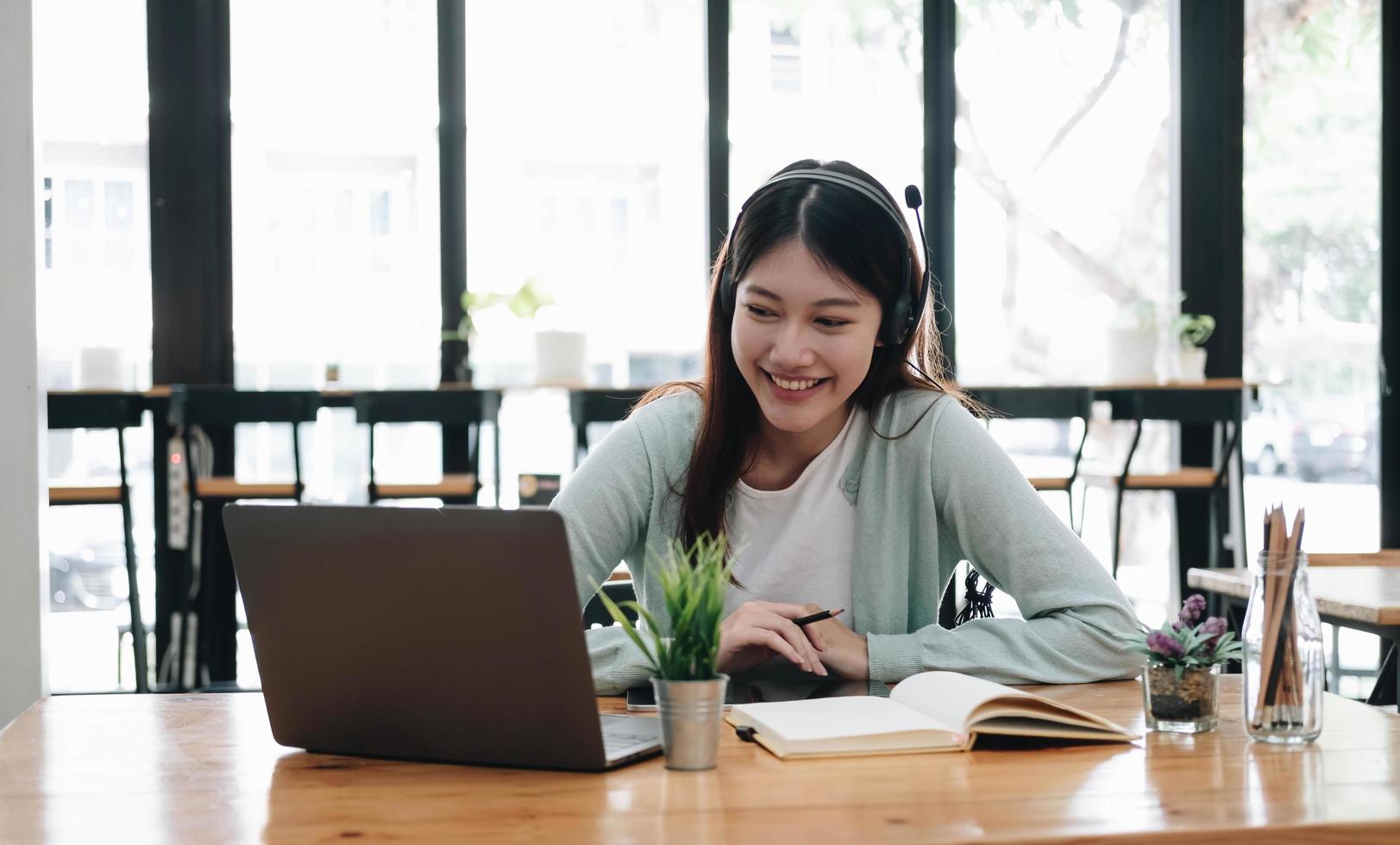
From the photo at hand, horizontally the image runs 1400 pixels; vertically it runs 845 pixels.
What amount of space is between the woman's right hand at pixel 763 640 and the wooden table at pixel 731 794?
0.68 ft

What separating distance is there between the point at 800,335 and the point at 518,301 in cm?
352

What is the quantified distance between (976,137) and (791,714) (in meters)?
4.81

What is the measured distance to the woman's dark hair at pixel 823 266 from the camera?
151 cm

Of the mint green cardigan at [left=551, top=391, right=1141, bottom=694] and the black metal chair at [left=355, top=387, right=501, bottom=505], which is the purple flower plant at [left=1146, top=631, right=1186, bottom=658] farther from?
the black metal chair at [left=355, top=387, right=501, bottom=505]

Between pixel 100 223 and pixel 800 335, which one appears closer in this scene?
pixel 800 335

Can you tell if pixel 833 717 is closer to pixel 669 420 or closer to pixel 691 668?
pixel 691 668

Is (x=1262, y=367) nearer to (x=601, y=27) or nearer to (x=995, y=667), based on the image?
(x=601, y=27)

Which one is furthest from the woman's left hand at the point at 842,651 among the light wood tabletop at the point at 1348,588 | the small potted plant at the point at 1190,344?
the small potted plant at the point at 1190,344

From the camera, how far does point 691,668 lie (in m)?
0.94

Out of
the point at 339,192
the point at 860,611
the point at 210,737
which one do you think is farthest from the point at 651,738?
the point at 339,192

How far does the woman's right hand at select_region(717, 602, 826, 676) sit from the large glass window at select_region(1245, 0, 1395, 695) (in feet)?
14.3

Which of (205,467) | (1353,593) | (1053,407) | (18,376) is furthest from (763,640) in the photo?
(205,467)

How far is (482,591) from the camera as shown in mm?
923

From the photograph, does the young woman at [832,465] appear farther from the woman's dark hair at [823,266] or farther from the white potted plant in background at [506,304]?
the white potted plant in background at [506,304]
